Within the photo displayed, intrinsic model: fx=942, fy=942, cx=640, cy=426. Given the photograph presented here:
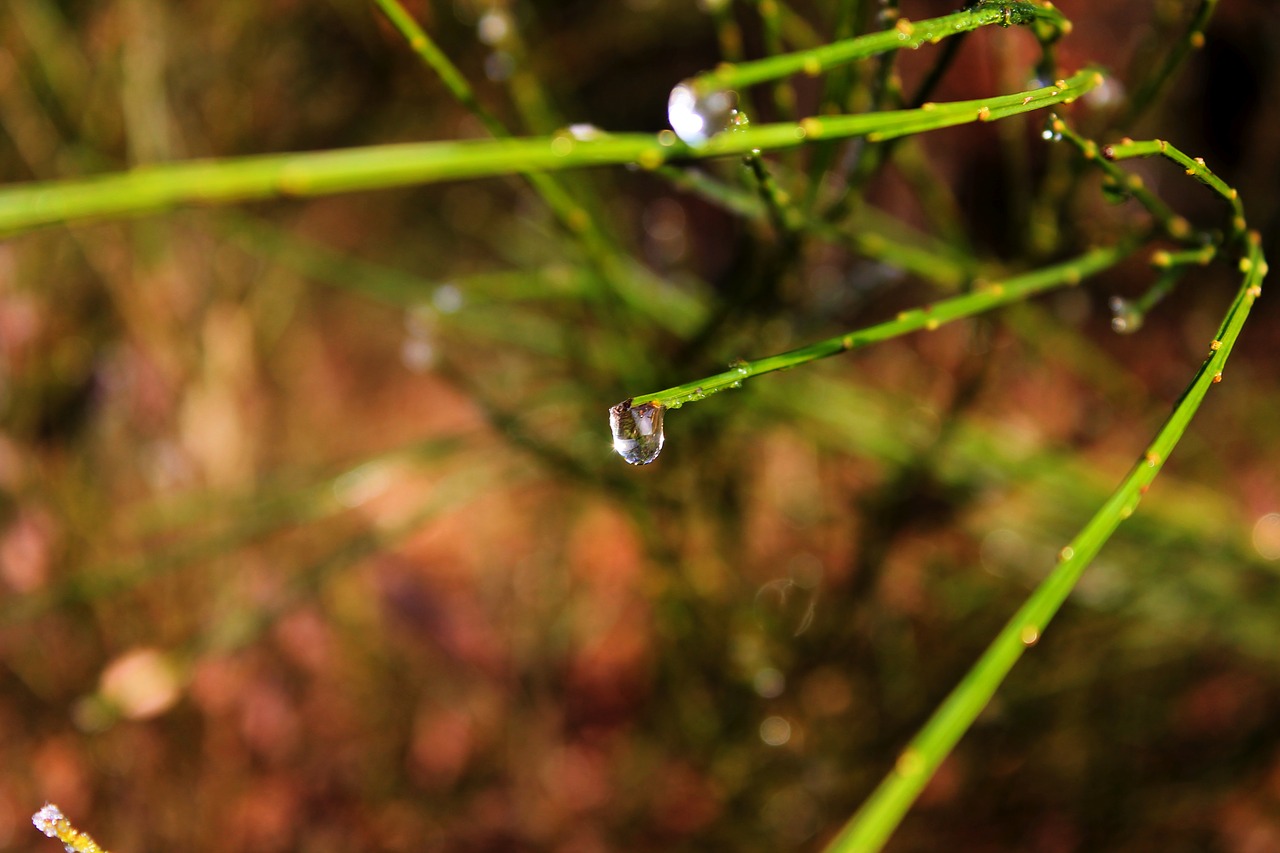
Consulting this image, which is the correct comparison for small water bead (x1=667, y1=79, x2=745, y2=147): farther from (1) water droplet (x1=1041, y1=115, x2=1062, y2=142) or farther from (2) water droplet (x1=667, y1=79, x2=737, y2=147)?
(1) water droplet (x1=1041, y1=115, x2=1062, y2=142)

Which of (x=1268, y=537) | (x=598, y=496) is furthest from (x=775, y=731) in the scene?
(x=1268, y=537)

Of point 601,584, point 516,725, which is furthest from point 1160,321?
point 516,725

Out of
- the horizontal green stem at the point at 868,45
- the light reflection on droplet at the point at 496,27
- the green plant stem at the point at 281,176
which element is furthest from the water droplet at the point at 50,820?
the light reflection on droplet at the point at 496,27

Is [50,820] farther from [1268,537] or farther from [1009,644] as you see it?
[1268,537]

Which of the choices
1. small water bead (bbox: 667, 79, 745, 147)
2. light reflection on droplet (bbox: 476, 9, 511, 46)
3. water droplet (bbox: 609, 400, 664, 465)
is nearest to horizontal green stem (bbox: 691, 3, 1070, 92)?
small water bead (bbox: 667, 79, 745, 147)

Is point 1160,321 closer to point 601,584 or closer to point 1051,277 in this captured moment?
point 601,584

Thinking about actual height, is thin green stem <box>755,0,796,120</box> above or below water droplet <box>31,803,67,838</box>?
above

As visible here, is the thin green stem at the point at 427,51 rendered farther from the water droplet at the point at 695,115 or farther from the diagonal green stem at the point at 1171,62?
the diagonal green stem at the point at 1171,62
